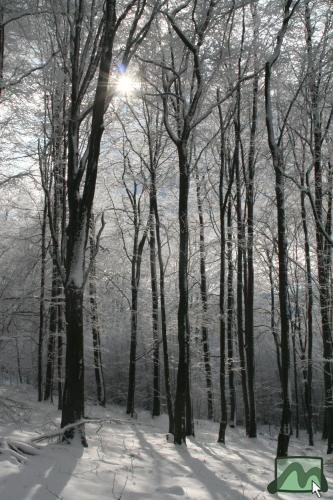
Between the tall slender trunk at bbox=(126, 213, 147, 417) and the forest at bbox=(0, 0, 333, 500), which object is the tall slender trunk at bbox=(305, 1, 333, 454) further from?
the tall slender trunk at bbox=(126, 213, 147, 417)

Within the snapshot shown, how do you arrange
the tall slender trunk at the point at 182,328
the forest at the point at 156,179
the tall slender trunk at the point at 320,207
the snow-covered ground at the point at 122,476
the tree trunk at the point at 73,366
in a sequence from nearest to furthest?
the snow-covered ground at the point at 122,476 → the forest at the point at 156,179 → the tree trunk at the point at 73,366 → the tall slender trunk at the point at 182,328 → the tall slender trunk at the point at 320,207

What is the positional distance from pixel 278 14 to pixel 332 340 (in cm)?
858

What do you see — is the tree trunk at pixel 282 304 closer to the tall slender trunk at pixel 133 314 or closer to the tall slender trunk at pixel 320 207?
the tall slender trunk at pixel 320 207

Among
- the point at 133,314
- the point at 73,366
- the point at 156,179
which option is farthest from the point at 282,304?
the point at 133,314

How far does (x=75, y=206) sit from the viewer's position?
6.88 meters

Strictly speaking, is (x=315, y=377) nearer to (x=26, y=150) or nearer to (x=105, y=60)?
(x=26, y=150)

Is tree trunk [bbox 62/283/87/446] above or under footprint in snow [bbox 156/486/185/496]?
above

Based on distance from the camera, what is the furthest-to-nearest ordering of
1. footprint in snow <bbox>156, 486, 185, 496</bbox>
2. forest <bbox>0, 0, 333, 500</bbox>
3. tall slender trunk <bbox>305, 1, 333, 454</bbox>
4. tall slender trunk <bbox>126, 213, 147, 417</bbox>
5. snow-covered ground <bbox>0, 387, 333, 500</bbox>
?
tall slender trunk <bbox>126, 213, 147, 417</bbox>, tall slender trunk <bbox>305, 1, 333, 454</bbox>, forest <bbox>0, 0, 333, 500</bbox>, footprint in snow <bbox>156, 486, 185, 496</bbox>, snow-covered ground <bbox>0, 387, 333, 500</bbox>

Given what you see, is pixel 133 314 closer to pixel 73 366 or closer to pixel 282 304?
pixel 282 304

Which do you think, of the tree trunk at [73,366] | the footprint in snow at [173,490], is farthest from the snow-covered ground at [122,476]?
the tree trunk at [73,366]

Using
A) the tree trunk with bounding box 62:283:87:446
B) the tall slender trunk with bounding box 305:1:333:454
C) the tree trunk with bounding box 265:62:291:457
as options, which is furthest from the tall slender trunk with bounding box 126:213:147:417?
the tree trunk with bounding box 62:283:87:446

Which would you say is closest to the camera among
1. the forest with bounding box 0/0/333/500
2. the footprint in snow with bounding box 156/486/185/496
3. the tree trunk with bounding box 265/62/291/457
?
the footprint in snow with bounding box 156/486/185/496

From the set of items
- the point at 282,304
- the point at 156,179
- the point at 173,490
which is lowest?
the point at 173,490

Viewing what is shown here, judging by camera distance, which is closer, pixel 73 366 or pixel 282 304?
pixel 73 366
